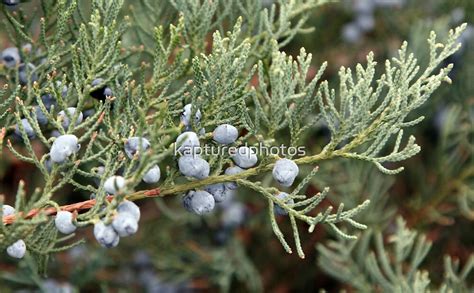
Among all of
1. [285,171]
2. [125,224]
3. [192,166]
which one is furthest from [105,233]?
[285,171]

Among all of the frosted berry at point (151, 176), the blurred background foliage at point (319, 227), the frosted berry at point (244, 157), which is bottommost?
the blurred background foliage at point (319, 227)

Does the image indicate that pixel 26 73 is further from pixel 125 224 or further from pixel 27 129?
pixel 125 224

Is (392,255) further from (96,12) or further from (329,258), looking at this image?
(96,12)

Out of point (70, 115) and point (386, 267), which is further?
point (386, 267)

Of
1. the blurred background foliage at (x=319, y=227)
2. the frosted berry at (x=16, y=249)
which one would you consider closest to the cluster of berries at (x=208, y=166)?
the frosted berry at (x=16, y=249)

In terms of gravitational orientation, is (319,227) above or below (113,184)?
below

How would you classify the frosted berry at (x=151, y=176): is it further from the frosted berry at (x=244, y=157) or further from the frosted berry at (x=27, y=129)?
the frosted berry at (x=27, y=129)
